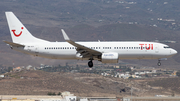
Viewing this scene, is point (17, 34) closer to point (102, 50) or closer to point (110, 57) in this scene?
point (102, 50)

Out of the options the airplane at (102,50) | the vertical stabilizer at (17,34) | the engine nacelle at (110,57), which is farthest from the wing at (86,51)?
the vertical stabilizer at (17,34)

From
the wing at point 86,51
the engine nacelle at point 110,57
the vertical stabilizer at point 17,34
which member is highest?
the vertical stabilizer at point 17,34

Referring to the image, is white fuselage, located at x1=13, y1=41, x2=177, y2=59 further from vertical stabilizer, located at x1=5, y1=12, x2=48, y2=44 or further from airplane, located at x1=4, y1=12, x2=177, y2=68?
vertical stabilizer, located at x1=5, y1=12, x2=48, y2=44

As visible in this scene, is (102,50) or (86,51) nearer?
(86,51)

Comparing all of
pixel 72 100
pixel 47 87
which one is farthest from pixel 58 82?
pixel 72 100

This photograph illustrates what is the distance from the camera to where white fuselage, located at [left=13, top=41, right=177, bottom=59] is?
6038 cm

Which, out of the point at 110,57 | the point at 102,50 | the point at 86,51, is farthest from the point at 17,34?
the point at 110,57

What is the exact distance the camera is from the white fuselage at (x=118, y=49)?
Answer: 6038 cm

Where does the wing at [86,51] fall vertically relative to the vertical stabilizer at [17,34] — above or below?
below

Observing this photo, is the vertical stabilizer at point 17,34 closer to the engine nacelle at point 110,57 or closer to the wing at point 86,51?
the wing at point 86,51

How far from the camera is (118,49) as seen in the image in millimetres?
60406

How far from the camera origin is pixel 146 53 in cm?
6050

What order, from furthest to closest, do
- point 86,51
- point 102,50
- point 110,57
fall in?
point 102,50
point 86,51
point 110,57

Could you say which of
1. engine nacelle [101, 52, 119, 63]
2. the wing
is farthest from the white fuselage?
the wing
